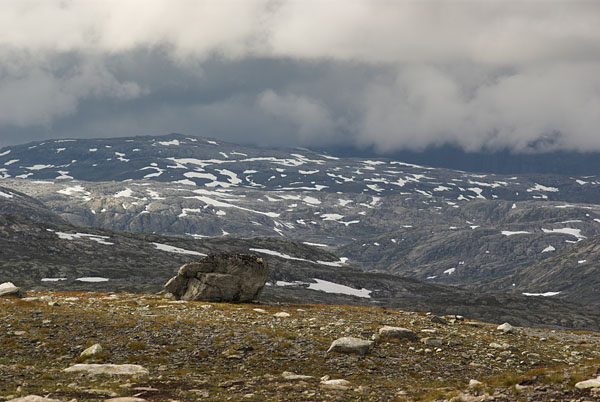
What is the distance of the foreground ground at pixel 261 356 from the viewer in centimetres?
2430

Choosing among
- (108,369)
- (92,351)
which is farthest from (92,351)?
(108,369)

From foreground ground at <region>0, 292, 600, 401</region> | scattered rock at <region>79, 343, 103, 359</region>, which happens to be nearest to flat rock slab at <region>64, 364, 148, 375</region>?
foreground ground at <region>0, 292, 600, 401</region>

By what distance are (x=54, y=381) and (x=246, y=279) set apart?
2974 centimetres

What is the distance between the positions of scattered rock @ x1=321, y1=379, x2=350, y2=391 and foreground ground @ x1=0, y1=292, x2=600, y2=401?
308 mm

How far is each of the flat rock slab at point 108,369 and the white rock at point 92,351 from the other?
93.9 inches

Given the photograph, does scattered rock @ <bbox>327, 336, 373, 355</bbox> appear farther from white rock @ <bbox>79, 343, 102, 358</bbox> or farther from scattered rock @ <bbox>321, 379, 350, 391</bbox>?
white rock @ <bbox>79, 343, 102, 358</bbox>

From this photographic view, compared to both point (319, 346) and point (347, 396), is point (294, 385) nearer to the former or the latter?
point (347, 396)

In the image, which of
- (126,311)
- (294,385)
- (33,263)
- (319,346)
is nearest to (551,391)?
(294,385)

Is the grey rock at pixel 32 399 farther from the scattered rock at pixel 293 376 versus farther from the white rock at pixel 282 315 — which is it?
the white rock at pixel 282 315

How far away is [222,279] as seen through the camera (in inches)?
2132

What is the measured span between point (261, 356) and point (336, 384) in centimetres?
705

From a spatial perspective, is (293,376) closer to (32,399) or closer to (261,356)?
(261,356)

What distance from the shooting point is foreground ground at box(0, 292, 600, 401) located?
2430cm

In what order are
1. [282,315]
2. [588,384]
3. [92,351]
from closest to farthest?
[588,384] → [92,351] → [282,315]
